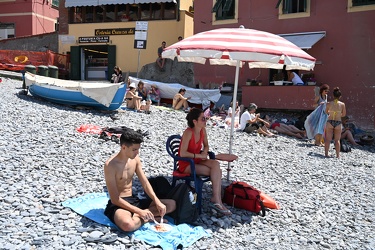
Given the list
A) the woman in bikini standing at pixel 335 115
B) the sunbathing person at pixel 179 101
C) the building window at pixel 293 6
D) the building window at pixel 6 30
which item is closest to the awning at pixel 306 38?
the building window at pixel 293 6

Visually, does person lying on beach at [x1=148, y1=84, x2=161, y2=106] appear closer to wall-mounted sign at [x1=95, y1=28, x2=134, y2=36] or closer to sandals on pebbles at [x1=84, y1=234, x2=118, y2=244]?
wall-mounted sign at [x1=95, y1=28, x2=134, y2=36]

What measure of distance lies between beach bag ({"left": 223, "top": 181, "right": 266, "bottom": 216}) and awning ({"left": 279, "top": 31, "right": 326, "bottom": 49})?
1168cm

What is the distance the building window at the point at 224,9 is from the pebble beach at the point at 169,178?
10326 mm

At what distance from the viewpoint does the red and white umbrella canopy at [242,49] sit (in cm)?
519

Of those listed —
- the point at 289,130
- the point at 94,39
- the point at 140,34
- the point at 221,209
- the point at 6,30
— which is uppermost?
the point at 6,30

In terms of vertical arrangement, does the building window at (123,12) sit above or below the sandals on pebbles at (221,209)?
above

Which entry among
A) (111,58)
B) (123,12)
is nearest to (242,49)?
(111,58)

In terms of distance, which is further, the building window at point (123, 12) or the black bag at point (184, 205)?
the building window at point (123, 12)

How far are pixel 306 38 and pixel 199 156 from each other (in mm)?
13098

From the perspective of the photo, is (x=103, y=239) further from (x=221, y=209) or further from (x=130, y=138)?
(x=221, y=209)

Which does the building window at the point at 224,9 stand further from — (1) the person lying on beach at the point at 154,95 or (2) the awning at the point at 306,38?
(1) the person lying on beach at the point at 154,95

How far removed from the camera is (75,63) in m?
25.7

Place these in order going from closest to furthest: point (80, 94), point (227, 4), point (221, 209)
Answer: point (221, 209) → point (80, 94) → point (227, 4)

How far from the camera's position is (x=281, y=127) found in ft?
44.2
